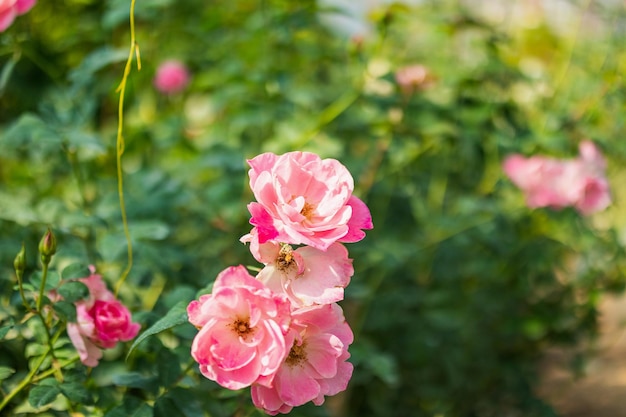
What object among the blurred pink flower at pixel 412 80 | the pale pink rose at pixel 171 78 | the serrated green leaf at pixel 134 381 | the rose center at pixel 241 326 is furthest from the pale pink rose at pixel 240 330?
the pale pink rose at pixel 171 78

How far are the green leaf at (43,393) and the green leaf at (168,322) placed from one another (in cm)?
16

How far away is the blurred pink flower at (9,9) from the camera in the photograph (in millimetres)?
1203

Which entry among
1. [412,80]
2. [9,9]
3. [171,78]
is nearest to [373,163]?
[412,80]

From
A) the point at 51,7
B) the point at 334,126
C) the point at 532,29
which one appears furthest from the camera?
the point at 532,29

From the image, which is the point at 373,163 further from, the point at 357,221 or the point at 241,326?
the point at 241,326

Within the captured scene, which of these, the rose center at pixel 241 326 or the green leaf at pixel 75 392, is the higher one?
the rose center at pixel 241 326

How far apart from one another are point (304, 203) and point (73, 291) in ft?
1.22

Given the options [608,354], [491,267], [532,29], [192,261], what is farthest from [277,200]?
[608,354]

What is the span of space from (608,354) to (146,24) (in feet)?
8.61

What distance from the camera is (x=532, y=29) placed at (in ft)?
10.1

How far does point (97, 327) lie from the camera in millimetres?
1028

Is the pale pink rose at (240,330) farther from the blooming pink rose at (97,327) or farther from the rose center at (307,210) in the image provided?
the blooming pink rose at (97,327)

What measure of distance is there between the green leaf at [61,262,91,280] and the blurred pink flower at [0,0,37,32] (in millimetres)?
442

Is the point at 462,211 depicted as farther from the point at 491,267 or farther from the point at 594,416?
the point at 594,416
